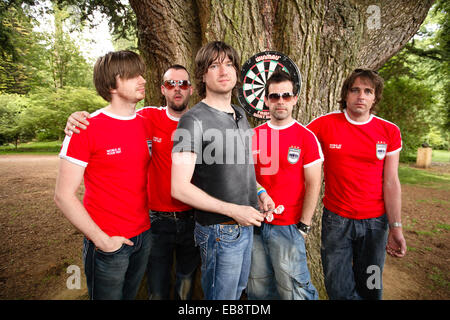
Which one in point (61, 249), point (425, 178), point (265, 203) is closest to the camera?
point (265, 203)

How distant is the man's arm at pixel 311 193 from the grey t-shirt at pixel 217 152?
531 millimetres

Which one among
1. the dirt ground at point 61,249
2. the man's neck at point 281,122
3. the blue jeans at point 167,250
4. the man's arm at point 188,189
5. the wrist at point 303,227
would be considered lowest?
the dirt ground at point 61,249

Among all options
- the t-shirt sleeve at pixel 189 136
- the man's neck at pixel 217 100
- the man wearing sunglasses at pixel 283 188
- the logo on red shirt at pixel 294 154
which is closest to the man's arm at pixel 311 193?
the man wearing sunglasses at pixel 283 188

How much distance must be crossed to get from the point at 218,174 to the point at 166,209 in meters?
0.94

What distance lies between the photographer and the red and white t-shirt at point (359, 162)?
217cm

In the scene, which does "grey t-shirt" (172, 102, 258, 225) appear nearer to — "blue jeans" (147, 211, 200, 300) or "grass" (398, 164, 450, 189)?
"blue jeans" (147, 211, 200, 300)

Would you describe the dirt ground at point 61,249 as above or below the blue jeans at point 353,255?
below

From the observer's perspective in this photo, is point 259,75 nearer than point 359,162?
No

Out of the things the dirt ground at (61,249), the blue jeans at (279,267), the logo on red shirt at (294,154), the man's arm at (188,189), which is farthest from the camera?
the dirt ground at (61,249)

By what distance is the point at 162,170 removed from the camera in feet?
7.38

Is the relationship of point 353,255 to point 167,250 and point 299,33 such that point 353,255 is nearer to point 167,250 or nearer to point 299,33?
point 167,250

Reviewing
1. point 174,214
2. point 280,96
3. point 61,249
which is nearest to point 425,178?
point 280,96

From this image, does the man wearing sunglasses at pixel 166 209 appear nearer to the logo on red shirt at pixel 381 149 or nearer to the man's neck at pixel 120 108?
the man's neck at pixel 120 108
